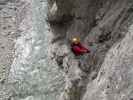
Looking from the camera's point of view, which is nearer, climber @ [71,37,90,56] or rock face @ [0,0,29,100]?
climber @ [71,37,90,56]

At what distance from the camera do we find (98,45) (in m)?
7.36

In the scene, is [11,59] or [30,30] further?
[30,30]

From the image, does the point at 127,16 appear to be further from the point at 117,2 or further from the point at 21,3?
the point at 21,3

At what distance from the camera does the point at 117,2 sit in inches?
283

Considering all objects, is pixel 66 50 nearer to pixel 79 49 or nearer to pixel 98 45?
pixel 79 49

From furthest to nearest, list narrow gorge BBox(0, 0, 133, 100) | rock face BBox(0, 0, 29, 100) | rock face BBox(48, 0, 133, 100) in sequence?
1. rock face BBox(0, 0, 29, 100)
2. narrow gorge BBox(0, 0, 133, 100)
3. rock face BBox(48, 0, 133, 100)

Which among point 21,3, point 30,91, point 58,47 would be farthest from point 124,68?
point 21,3

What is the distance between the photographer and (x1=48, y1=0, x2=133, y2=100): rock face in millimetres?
5566

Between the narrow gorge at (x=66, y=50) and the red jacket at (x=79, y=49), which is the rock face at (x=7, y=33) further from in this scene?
the red jacket at (x=79, y=49)

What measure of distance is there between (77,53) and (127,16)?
178 cm

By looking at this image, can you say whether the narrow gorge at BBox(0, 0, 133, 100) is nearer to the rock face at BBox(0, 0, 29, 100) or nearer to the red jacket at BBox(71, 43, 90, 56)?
the rock face at BBox(0, 0, 29, 100)

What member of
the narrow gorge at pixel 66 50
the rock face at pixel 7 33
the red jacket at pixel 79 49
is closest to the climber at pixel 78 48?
the red jacket at pixel 79 49

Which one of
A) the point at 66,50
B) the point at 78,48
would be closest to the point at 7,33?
the point at 66,50

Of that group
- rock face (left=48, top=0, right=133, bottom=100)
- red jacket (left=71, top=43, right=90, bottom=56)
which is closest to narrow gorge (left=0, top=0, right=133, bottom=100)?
rock face (left=48, top=0, right=133, bottom=100)
